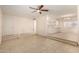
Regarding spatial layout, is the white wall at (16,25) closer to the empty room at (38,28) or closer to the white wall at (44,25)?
the empty room at (38,28)

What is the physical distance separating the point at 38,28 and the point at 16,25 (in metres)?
0.39

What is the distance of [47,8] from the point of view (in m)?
1.73

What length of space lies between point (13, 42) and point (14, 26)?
0.91 ft

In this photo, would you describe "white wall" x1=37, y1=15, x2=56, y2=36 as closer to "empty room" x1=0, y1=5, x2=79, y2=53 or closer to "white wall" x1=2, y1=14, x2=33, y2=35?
"empty room" x1=0, y1=5, x2=79, y2=53

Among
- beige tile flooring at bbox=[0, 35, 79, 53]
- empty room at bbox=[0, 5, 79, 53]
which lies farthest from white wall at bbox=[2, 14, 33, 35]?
beige tile flooring at bbox=[0, 35, 79, 53]

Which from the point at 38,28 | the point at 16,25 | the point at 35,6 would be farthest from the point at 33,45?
the point at 35,6

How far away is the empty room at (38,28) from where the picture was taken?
66.0 inches

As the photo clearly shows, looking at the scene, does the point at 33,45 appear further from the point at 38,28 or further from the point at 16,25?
the point at 16,25

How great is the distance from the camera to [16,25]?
171cm

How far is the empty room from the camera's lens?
1.68 metres

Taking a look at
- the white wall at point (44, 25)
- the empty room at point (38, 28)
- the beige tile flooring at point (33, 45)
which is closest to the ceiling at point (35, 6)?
the empty room at point (38, 28)

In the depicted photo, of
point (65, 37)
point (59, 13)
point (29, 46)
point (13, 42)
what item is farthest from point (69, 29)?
point (13, 42)

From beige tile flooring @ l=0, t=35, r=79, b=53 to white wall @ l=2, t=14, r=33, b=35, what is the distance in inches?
4.9
